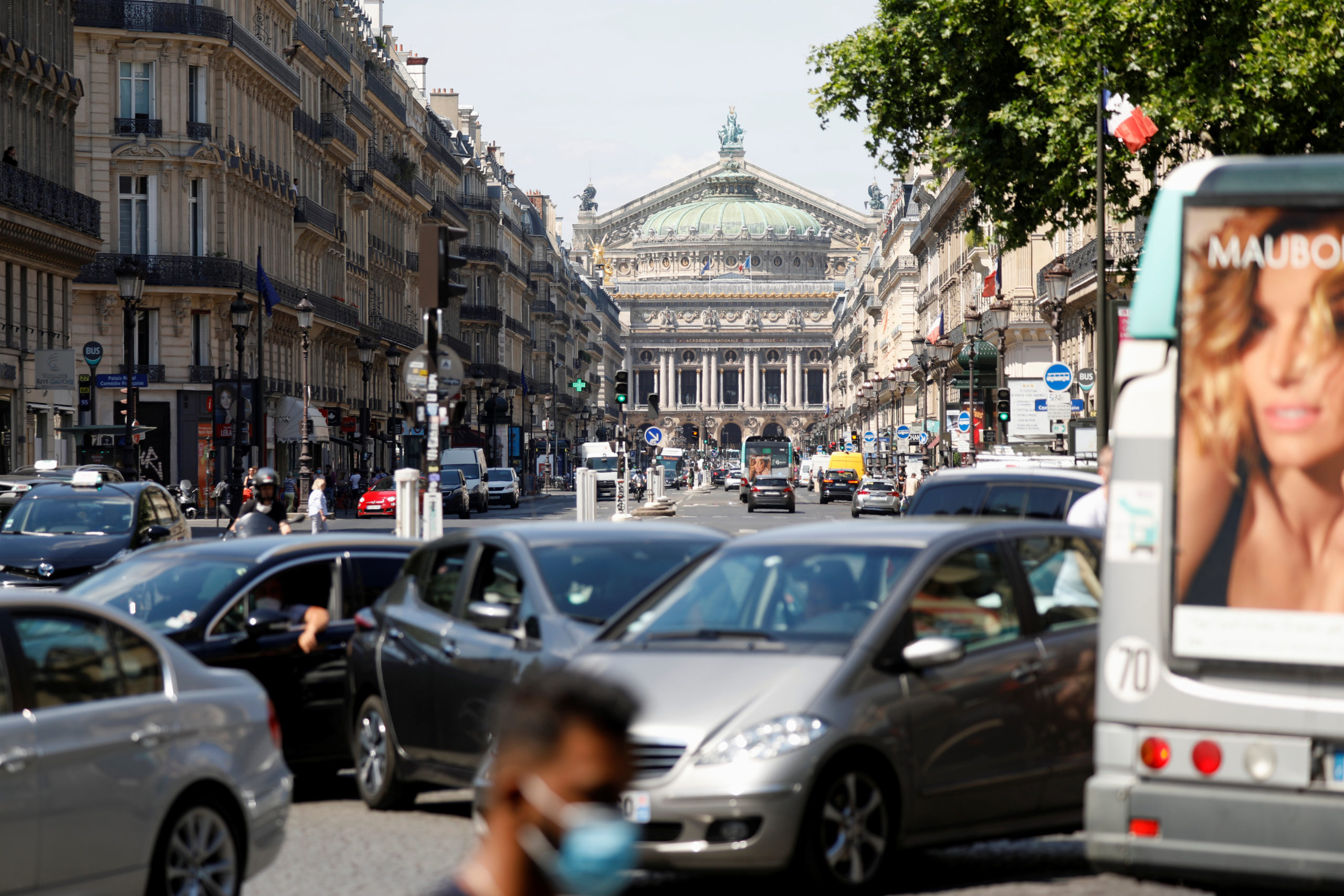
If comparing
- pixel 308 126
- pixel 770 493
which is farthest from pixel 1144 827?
pixel 308 126

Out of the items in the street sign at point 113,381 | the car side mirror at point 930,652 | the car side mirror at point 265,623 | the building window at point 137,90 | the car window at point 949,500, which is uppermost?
the building window at point 137,90

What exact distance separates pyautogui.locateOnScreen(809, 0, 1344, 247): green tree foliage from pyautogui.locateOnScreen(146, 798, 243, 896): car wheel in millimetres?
22907

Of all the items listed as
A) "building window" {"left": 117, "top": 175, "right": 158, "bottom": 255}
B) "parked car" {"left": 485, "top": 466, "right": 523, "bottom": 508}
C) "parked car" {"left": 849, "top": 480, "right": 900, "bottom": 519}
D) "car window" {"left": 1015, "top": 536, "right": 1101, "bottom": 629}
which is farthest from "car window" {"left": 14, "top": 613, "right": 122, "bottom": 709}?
"parked car" {"left": 485, "top": 466, "right": 523, "bottom": 508}

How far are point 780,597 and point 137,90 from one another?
1963 inches

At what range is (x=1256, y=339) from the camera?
7.28 metres

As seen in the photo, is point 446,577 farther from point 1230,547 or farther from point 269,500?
point 269,500

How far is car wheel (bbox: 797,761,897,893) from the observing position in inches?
316

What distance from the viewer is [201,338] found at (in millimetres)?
56688

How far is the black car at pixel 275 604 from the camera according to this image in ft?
37.0

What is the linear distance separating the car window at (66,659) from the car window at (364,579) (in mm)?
4418

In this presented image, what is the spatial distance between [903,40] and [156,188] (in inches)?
1106

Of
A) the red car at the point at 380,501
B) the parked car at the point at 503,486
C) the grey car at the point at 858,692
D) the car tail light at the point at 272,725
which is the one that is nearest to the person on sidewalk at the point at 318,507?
the red car at the point at 380,501

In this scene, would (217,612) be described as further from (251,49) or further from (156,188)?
(251,49)

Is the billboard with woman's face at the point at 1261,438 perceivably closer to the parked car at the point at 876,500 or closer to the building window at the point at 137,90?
the building window at the point at 137,90
